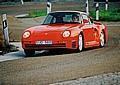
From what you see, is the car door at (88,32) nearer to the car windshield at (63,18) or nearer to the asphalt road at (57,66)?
the car windshield at (63,18)

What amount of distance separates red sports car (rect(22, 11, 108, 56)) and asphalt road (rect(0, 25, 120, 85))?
0.31m

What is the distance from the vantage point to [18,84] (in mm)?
9273

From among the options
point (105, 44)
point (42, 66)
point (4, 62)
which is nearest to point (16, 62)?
point (4, 62)

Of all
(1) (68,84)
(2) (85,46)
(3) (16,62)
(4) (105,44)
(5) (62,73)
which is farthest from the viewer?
(4) (105,44)

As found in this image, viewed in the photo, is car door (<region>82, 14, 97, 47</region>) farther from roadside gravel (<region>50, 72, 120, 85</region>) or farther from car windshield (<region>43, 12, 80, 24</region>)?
roadside gravel (<region>50, 72, 120, 85</region>)

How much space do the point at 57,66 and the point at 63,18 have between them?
13.2 ft

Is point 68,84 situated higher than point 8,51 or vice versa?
point 68,84

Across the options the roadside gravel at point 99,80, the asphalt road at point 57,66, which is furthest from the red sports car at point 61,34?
the roadside gravel at point 99,80

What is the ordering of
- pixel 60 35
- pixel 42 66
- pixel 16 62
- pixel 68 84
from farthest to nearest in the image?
pixel 60 35 → pixel 16 62 → pixel 42 66 → pixel 68 84

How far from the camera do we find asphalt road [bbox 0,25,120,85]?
386 inches

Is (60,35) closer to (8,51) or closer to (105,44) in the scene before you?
(8,51)

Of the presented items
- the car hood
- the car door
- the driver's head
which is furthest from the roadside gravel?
the driver's head

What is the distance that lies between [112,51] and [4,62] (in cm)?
349

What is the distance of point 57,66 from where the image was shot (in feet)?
37.3
